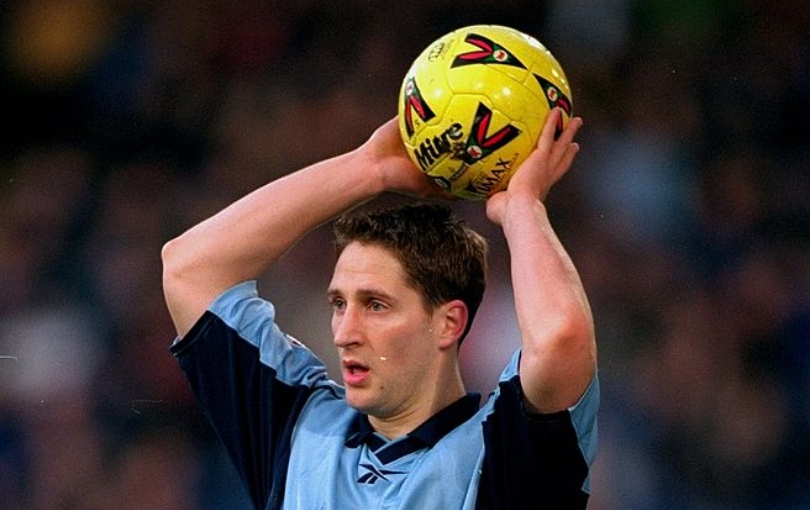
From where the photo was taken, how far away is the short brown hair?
3412mm

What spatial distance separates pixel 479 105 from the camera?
10.6 feet

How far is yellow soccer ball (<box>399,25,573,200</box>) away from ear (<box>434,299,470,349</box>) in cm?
27

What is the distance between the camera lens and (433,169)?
11.0 feet

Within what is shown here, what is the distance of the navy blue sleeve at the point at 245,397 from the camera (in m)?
3.53

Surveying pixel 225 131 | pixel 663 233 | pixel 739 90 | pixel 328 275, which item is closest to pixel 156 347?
pixel 328 275

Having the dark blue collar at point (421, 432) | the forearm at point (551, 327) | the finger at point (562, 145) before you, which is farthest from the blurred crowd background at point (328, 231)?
the forearm at point (551, 327)

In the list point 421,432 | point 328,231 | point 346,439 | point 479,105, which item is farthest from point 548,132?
point 328,231

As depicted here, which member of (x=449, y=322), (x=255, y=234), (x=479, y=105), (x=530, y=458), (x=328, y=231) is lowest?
(x=328, y=231)

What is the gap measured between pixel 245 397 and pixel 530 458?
0.82 meters

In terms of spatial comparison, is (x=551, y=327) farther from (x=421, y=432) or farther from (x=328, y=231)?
(x=328, y=231)

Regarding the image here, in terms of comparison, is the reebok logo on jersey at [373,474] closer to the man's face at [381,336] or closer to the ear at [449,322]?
the man's face at [381,336]

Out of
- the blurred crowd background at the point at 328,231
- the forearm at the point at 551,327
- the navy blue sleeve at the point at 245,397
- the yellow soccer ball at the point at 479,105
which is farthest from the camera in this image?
the blurred crowd background at the point at 328,231

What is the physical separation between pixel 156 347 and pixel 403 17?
2151mm

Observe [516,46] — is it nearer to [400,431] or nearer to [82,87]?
[400,431]
